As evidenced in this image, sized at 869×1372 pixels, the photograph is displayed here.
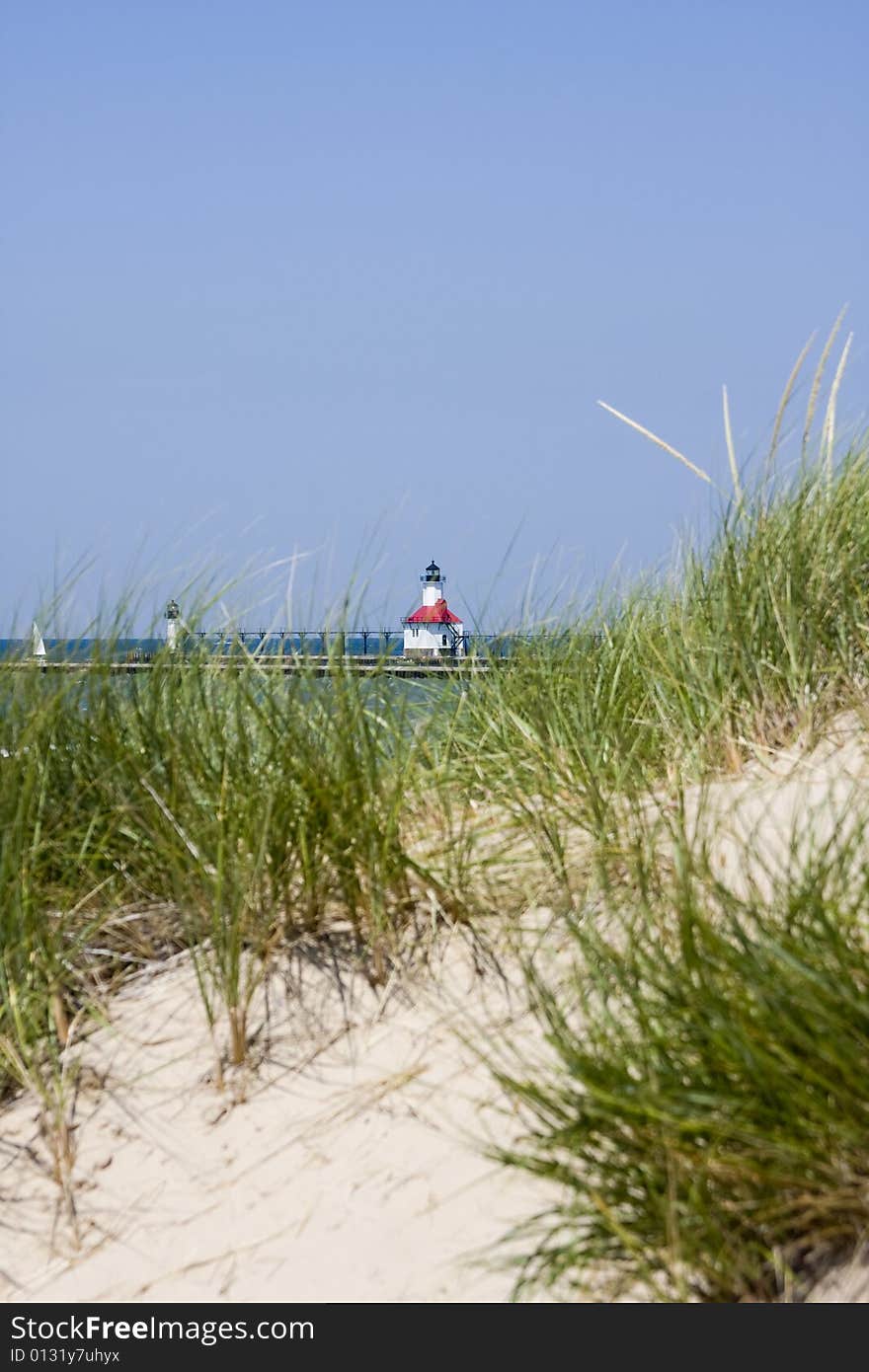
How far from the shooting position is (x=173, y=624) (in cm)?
338

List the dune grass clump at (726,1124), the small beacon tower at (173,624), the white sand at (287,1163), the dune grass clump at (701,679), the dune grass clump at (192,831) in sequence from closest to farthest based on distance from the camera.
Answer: the dune grass clump at (726,1124), the white sand at (287,1163), the dune grass clump at (192,831), the dune grass clump at (701,679), the small beacon tower at (173,624)

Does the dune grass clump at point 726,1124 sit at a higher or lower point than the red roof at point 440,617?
lower

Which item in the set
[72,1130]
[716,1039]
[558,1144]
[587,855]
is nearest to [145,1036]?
[72,1130]

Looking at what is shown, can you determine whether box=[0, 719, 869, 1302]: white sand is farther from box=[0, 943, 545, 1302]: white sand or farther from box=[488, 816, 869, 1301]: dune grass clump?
box=[488, 816, 869, 1301]: dune grass clump

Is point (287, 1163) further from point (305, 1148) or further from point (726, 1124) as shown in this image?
point (726, 1124)

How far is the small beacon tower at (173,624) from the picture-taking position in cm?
332

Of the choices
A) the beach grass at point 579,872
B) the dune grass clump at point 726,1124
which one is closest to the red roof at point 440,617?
the beach grass at point 579,872

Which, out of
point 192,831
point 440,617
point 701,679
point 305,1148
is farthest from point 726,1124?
point 440,617

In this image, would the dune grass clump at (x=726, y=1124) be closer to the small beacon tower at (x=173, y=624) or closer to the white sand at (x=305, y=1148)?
the white sand at (x=305, y=1148)

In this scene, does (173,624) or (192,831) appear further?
(173,624)

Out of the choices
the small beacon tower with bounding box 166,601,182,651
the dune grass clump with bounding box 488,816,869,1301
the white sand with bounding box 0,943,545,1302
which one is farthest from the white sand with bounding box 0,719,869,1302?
the small beacon tower with bounding box 166,601,182,651

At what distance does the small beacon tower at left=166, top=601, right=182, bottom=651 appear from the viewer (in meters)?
3.32

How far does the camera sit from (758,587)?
338cm

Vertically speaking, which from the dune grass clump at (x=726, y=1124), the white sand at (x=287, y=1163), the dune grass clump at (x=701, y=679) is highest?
the dune grass clump at (x=701, y=679)
